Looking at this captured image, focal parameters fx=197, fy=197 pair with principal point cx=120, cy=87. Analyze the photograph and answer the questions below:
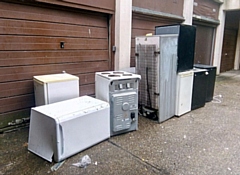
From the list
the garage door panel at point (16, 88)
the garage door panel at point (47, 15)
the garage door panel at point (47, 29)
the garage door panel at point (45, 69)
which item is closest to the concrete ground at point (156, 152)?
the garage door panel at point (16, 88)

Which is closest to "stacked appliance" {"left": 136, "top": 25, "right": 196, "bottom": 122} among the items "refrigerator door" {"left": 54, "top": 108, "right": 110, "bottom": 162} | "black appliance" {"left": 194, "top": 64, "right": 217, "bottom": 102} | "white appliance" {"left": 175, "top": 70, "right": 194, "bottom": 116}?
"white appliance" {"left": 175, "top": 70, "right": 194, "bottom": 116}

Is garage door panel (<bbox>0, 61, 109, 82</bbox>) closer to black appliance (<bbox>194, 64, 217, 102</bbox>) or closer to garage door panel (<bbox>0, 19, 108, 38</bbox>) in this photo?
garage door panel (<bbox>0, 19, 108, 38</bbox>)

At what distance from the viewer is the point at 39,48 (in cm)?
282

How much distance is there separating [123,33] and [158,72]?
1.18 m

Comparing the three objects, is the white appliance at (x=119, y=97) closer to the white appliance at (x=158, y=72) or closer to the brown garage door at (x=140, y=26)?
the white appliance at (x=158, y=72)

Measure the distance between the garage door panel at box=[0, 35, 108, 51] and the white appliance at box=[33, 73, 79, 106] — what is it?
0.47 meters

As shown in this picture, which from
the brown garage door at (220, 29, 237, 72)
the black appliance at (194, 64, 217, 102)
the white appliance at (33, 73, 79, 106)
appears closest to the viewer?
the white appliance at (33, 73, 79, 106)

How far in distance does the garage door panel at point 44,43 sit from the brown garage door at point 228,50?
6693mm

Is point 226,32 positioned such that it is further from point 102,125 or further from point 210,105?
point 102,125

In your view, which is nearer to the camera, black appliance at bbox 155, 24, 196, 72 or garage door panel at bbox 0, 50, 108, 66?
garage door panel at bbox 0, 50, 108, 66

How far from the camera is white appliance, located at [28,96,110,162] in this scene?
197cm

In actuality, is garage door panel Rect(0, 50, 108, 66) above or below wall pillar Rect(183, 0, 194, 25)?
below

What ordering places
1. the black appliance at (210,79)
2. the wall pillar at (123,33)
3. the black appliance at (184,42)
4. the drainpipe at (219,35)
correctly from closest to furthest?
the black appliance at (184,42), the wall pillar at (123,33), the black appliance at (210,79), the drainpipe at (219,35)

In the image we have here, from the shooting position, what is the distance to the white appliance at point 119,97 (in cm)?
251
